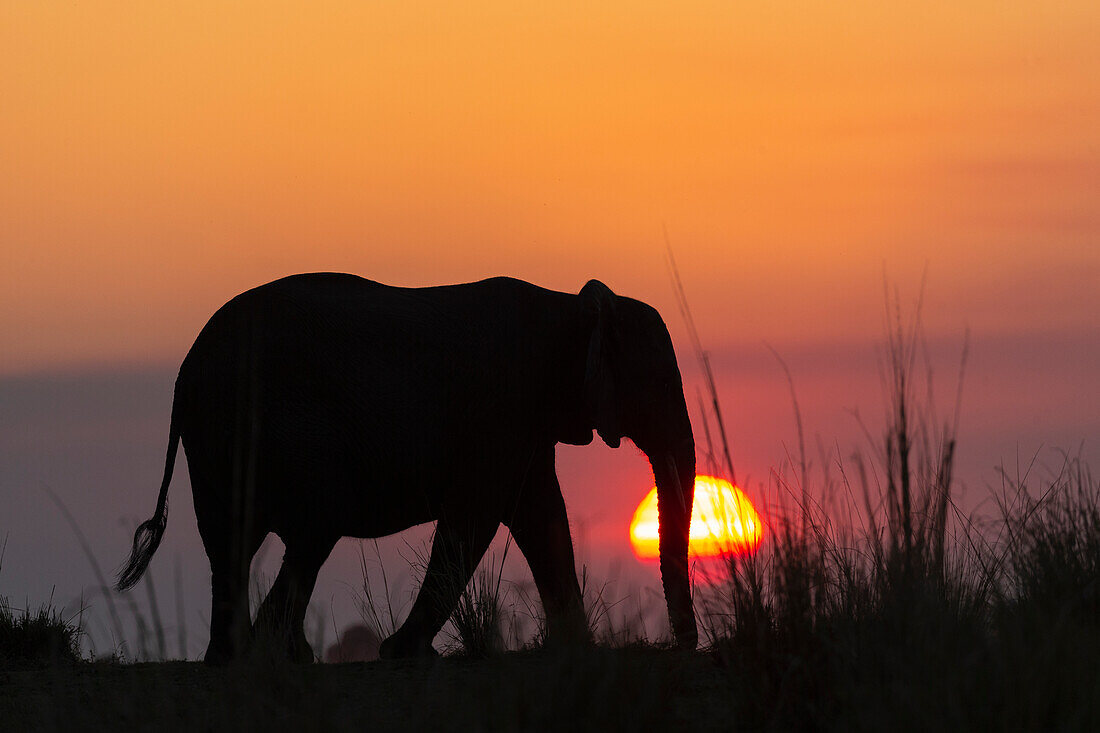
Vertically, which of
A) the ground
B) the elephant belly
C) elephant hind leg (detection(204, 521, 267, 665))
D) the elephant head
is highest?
the elephant head

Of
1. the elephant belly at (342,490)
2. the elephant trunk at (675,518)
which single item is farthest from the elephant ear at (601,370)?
the elephant belly at (342,490)

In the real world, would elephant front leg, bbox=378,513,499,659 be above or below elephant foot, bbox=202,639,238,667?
above

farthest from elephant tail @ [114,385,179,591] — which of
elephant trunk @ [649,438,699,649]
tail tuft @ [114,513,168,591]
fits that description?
elephant trunk @ [649,438,699,649]

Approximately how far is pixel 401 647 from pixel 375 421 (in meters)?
1.29

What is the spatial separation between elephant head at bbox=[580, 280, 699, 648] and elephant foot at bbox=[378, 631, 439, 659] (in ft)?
5.17

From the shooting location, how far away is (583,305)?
861 centimetres

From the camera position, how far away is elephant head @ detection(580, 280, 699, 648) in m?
8.47

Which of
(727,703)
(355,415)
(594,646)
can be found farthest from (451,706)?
(355,415)

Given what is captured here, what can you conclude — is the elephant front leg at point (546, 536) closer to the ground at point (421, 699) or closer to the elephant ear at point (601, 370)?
the elephant ear at point (601, 370)

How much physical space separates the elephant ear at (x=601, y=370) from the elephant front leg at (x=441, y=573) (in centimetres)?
91

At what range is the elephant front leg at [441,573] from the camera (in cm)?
780

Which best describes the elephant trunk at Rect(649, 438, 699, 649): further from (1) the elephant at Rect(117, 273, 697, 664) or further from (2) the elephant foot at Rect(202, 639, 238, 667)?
(2) the elephant foot at Rect(202, 639, 238, 667)

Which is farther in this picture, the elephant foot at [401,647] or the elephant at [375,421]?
the elephant at [375,421]

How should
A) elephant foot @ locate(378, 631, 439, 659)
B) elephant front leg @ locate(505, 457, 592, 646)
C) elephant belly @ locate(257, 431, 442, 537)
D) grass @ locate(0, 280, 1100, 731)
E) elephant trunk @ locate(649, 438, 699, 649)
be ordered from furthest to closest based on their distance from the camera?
1. elephant front leg @ locate(505, 457, 592, 646)
2. elephant trunk @ locate(649, 438, 699, 649)
3. elephant belly @ locate(257, 431, 442, 537)
4. elephant foot @ locate(378, 631, 439, 659)
5. grass @ locate(0, 280, 1100, 731)
